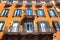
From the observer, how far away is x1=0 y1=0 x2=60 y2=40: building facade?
57.6 ft

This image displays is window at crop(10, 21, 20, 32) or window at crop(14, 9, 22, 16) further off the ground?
→ window at crop(14, 9, 22, 16)

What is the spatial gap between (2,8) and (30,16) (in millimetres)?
5819

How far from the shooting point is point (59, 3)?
2405 centimetres

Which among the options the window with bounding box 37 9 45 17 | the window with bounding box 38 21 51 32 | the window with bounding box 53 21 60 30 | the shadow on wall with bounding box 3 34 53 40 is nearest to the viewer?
the shadow on wall with bounding box 3 34 53 40

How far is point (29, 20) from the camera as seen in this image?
20234 mm

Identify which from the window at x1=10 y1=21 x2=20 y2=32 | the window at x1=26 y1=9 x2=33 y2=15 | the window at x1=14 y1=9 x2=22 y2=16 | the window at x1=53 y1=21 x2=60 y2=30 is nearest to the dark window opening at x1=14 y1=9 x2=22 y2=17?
the window at x1=14 y1=9 x2=22 y2=16

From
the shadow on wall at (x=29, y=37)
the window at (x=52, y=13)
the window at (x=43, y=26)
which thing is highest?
the window at (x=52, y=13)

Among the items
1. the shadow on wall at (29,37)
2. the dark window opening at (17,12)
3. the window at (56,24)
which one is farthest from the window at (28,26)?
the window at (56,24)

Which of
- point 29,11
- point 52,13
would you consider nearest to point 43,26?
point 52,13

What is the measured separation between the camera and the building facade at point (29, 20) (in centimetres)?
1756

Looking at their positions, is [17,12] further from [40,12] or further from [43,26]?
[43,26]

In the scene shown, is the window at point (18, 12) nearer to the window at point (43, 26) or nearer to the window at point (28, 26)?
the window at point (28, 26)

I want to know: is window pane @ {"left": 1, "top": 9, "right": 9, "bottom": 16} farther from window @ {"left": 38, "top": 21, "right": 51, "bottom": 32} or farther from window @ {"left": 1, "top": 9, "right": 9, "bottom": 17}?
window @ {"left": 38, "top": 21, "right": 51, "bottom": 32}

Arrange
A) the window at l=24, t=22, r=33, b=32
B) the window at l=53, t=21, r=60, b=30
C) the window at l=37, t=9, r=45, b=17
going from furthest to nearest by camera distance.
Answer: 1. the window at l=37, t=9, r=45, b=17
2. the window at l=53, t=21, r=60, b=30
3. the window at l=24, t=22, r=33, b=32
